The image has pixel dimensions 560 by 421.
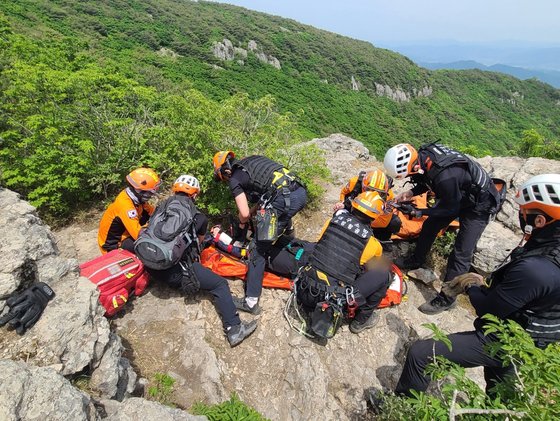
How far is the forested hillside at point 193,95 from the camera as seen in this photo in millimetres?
6820

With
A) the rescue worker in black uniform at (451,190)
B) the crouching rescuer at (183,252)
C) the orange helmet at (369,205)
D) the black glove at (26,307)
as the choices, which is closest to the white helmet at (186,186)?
the crouching rescuer at (183,252)

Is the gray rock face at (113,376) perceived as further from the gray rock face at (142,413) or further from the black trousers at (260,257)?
the black trousers at (260,257)

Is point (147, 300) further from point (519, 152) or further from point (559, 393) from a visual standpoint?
point (519, 152)

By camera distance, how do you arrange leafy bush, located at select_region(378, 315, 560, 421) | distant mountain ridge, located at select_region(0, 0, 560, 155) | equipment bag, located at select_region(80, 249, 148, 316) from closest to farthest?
leafy bush, located at select_region(378, 315, 560, 421)
equipment bag, located at select_region(80, 249, 148, 316)
distant mountain ridge, located at select_region(0, 0, 560, 155)

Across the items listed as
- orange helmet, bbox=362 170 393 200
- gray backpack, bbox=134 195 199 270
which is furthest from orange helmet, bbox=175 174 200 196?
orange helmet, bbox=362 170 393 200

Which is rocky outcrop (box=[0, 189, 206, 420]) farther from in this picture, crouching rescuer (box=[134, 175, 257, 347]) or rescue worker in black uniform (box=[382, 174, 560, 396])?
rescue worker in black uniform (box=[382, 174, 560, 396])

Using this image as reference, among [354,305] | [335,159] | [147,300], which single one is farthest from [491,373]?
[335,159]

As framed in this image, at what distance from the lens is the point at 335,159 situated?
37.6 feet

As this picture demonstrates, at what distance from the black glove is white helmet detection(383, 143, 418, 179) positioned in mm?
4849

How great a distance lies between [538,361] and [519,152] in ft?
105

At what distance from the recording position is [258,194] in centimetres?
540

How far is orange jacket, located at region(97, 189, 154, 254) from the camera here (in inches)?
194

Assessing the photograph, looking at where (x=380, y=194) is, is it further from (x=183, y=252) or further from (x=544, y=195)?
(x=183, y=252)

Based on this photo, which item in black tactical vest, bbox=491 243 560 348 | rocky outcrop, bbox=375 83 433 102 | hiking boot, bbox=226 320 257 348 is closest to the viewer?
black tactical vest, bbox=491 243 560 348
